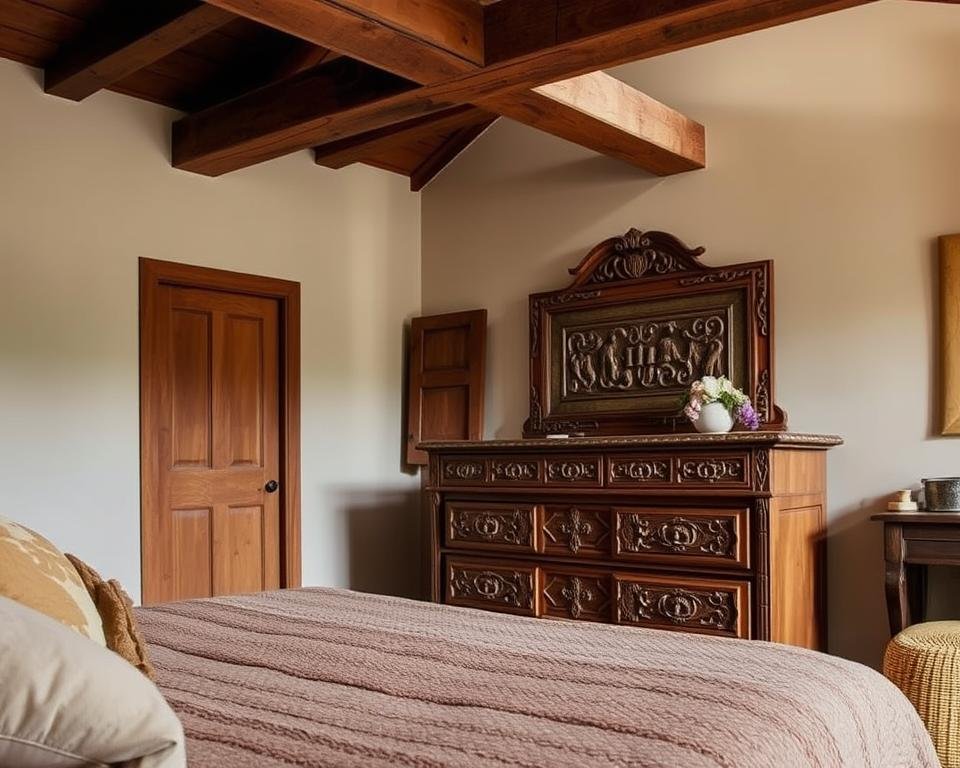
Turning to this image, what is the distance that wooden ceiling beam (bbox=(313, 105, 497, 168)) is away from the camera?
15.1ft

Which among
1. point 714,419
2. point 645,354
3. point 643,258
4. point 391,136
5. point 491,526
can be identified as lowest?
point 491,526

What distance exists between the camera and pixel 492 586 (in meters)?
4.14

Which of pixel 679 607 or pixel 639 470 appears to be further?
pixel 639 470

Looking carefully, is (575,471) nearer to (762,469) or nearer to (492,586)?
(492,586)

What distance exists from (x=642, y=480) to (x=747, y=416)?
534mm

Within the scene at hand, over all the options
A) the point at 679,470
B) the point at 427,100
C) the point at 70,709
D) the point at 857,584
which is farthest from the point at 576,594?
the point at 70,709

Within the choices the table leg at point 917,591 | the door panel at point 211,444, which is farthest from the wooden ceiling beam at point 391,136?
the table leg at point 917,591

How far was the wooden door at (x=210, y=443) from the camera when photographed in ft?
13.7

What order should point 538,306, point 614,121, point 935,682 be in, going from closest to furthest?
point 935,682 → point 614,121 → point 538,306

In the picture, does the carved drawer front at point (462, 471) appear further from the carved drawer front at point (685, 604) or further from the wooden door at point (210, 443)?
the wooden door at point (210, 443)

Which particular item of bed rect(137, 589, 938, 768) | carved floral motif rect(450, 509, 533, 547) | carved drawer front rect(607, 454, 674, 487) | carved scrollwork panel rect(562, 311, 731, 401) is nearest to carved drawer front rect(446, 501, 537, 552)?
carved floral motif rect(450, 509, 533, 547)

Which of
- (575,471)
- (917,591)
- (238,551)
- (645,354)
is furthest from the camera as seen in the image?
(238,551)

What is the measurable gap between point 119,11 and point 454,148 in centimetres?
201

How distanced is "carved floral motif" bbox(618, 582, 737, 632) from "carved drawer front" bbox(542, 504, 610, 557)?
203 mm
